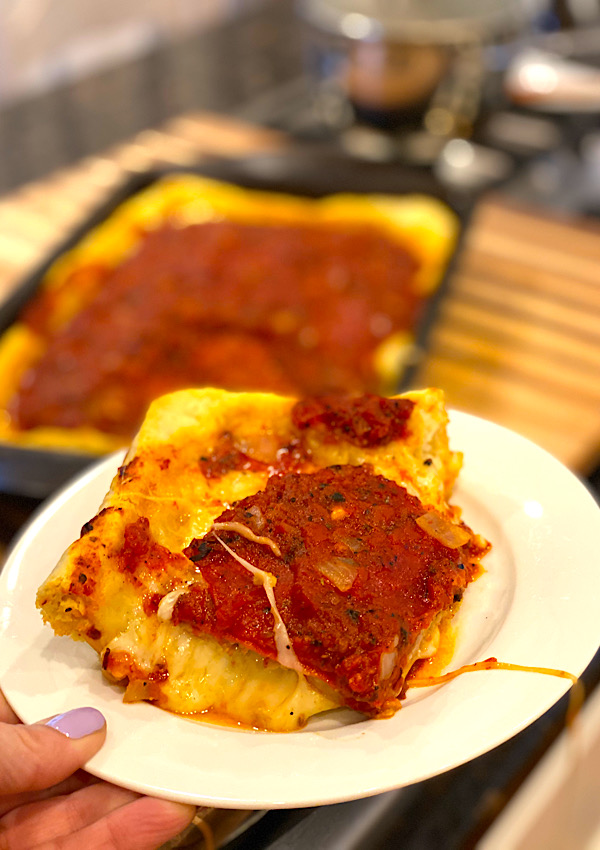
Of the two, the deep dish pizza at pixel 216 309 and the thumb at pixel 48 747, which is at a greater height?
the thumb at pixel 48 747

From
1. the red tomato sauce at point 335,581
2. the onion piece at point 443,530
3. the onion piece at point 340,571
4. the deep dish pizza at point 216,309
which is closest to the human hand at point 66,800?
the red tomato sauce at point 335,581

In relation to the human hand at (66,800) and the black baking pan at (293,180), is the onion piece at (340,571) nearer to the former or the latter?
the human hand at (66,800)

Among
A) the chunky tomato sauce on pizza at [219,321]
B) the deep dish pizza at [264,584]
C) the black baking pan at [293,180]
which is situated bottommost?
the chunky tomato sauce on pizza at [219,321]

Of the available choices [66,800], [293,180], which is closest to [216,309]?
[293,180]

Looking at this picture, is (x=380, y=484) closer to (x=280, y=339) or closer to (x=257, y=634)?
(x=257, y=634)

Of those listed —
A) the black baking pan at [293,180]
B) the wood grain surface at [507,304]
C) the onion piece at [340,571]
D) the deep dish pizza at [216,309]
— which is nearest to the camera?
the onion piece at [340,571]

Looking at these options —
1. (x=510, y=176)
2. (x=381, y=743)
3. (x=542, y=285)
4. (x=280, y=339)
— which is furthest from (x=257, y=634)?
(x=510, y=176)
